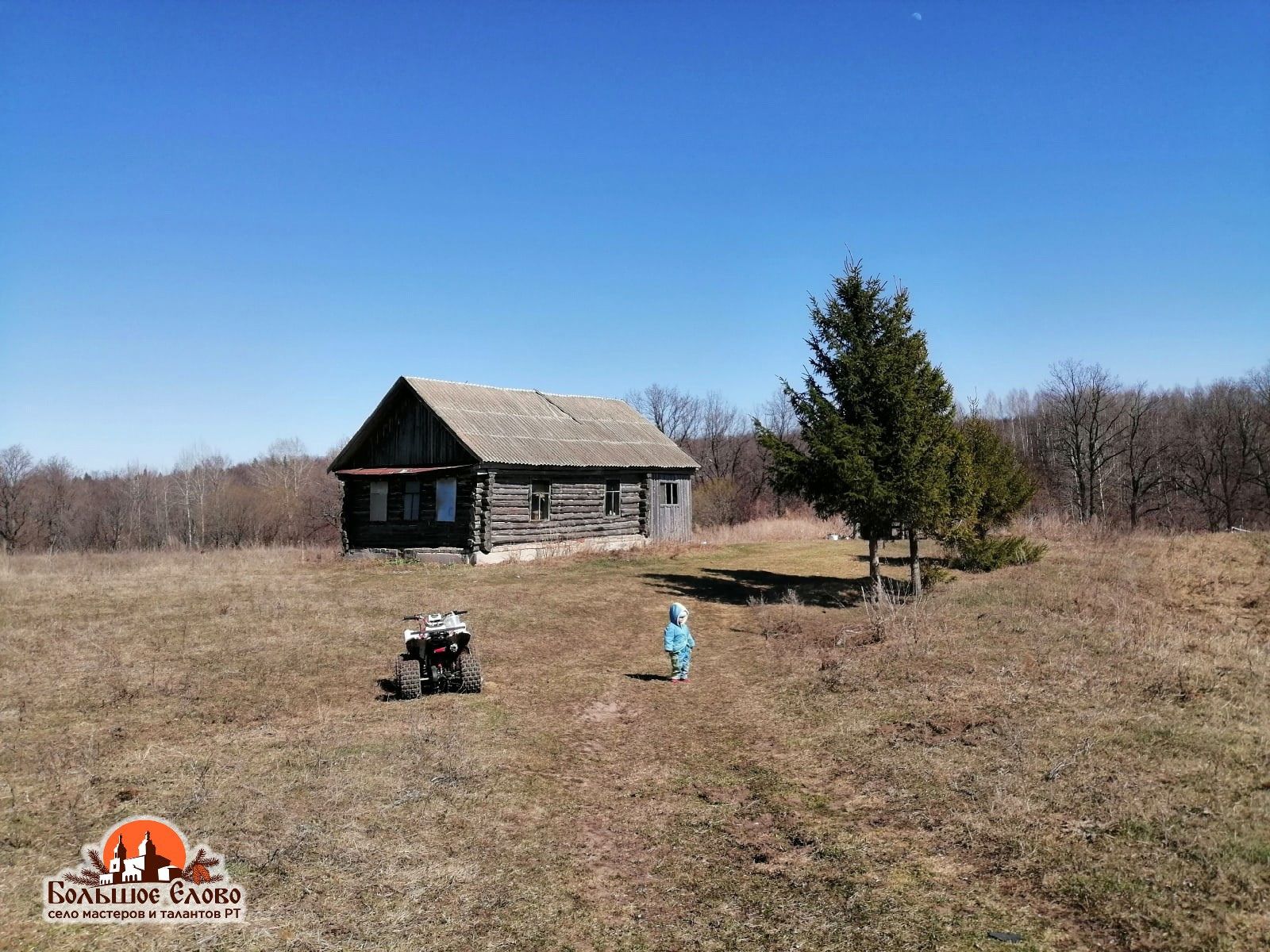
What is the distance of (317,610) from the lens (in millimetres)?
17391

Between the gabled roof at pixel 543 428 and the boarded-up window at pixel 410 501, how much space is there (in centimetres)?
312

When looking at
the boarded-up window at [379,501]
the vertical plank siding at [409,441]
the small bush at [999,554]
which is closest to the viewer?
the small bush at [999,554]

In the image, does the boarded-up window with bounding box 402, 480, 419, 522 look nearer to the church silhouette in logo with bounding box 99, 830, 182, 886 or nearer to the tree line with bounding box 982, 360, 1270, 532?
the church silhouette in logo with bounding box 99, 830, 182, 886

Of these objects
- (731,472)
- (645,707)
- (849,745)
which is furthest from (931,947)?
(731,472)

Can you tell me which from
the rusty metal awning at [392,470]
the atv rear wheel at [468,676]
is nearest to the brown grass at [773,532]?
the rusty metal awning at [392,470]

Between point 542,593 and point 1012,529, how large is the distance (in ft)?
70.3

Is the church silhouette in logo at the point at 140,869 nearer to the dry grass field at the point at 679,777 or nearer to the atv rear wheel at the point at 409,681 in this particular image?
the dry grass field at the point at 679,777

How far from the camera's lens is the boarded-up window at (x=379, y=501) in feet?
96.1

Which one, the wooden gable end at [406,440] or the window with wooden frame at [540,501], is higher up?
the wooden gable end at [406,440]

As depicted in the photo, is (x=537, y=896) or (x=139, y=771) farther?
(x=139, y=771)

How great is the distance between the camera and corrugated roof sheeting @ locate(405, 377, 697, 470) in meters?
27.9

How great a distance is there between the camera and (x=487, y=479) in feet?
86.8

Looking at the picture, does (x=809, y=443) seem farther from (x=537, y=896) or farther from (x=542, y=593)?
Answer: (x=537, y=896)

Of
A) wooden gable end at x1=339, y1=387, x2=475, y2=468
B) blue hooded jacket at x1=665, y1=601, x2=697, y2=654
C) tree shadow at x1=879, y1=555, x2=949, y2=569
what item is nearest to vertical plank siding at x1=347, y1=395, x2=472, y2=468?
wooden gable end at x1=339, y1=387, x2=475, y2=468
